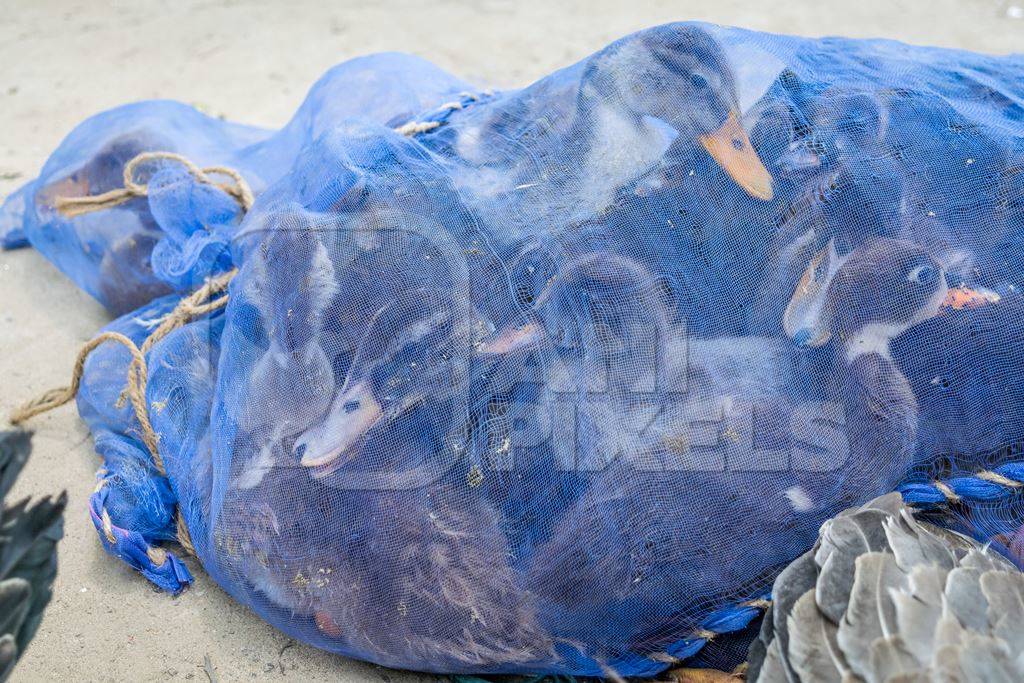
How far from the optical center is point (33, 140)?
13.5 feet

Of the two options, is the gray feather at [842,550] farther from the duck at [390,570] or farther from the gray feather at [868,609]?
the duck at [390,570]

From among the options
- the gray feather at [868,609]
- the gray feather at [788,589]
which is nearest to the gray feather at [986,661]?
the gray feather at [868,609]

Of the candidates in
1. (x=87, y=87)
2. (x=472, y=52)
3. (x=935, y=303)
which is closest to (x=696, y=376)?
(x=935, y=303)

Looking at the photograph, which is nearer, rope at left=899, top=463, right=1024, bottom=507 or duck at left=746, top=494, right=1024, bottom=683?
duck at left=746, top=494, right=1024, bottom=683

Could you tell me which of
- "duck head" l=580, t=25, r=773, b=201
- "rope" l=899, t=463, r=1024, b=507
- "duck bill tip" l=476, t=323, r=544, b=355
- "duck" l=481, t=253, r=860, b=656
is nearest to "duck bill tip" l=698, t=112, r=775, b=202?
"duck head" l=580, t=25, r=773, b=201

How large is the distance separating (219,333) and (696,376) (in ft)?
3.94

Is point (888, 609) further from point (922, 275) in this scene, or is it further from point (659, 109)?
point (659, 109)

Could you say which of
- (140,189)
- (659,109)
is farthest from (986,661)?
(140,189)

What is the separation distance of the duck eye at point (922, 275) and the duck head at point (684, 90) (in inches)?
11.9

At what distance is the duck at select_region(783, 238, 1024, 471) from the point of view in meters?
1.87

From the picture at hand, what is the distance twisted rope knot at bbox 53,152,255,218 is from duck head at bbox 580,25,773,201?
3.47ft

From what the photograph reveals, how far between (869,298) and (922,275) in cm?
11

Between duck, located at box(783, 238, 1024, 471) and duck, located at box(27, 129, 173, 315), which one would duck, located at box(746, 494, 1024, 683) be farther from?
duck, located at box(27, 129, 173, 315)

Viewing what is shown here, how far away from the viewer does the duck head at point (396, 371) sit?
1.91 metres
